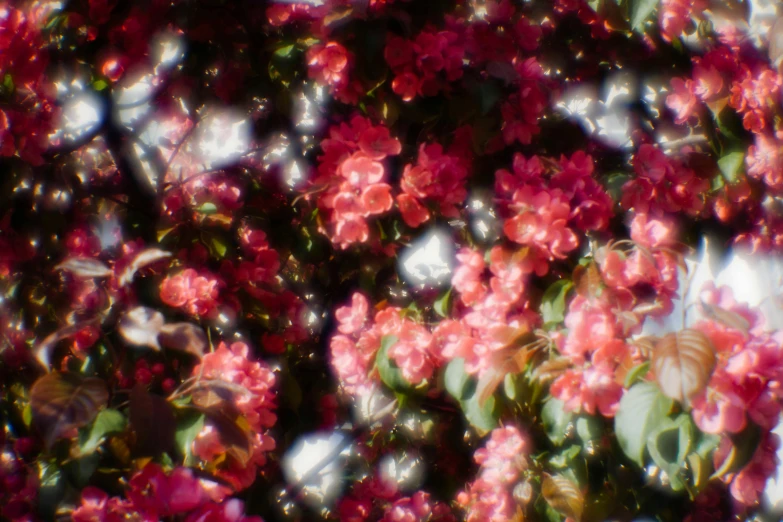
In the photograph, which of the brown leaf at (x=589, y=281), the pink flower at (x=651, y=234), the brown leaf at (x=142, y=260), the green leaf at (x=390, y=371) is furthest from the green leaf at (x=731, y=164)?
the brown leaf at (x=142, y=260)

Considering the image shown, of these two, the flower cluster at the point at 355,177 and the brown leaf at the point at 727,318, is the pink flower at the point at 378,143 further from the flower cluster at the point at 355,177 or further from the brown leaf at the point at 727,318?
the brown leaf at the point at 727,318

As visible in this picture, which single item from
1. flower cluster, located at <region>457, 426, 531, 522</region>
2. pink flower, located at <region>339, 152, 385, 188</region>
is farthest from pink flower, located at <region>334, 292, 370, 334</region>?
flower cluster, located at <region>457, 426, 531, 522</region>

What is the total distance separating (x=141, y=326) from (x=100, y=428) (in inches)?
6.5

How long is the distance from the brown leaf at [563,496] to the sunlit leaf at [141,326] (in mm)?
871

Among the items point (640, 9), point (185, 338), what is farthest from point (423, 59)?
point (185, 338)

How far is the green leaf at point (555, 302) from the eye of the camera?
1207mm

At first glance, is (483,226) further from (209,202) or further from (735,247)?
(209,202)

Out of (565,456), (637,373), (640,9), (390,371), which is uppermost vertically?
(640,9)

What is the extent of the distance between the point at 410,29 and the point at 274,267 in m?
0.72

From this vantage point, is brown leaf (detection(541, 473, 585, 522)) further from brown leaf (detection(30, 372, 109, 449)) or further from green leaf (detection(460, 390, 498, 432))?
brown leaf (detection(30, 372, 109, 449))

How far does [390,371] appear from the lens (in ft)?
4.47

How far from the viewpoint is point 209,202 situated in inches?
67.3

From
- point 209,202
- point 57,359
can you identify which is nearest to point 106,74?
point 209,202

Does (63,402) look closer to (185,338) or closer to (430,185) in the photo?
(185,338)
